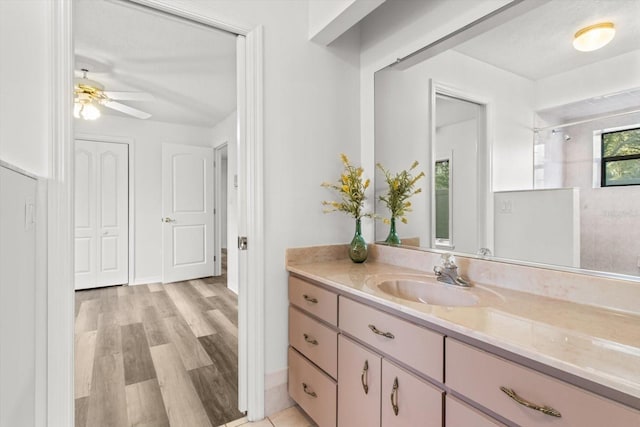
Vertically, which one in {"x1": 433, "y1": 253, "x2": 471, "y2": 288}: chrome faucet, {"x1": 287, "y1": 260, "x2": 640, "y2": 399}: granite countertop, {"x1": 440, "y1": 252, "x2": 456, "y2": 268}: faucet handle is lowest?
{"x1": 287, "y1": 260, "x2": 640, "y2": 399}: granite countertop

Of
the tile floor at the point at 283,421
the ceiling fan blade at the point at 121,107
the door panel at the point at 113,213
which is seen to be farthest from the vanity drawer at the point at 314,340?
the door panel at the point at 113,213

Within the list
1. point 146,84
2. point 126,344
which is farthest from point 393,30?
point 126,344

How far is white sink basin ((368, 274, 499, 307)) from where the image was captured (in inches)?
46.7

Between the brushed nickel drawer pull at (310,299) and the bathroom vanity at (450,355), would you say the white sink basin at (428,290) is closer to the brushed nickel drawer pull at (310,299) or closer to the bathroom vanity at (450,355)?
the bathroom vanity at (450,355)

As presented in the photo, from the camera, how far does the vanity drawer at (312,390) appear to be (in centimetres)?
138

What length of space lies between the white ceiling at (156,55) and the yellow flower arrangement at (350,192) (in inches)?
38.9

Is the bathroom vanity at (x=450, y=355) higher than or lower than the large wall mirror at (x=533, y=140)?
lower

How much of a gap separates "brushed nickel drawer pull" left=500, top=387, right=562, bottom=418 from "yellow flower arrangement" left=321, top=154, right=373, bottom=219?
118cm

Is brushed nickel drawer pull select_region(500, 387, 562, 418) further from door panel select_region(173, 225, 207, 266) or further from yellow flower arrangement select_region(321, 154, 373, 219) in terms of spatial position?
door panel select_region(173, 225, 207, 266)

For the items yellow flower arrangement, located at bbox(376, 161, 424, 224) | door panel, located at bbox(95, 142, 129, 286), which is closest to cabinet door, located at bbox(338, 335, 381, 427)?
yellow flower arrangement, located at bbox(376, 161, 424, 224)

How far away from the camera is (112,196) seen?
434cm

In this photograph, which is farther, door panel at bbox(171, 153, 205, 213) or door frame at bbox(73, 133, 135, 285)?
door panel at bbox(171, 153, 205, 213)

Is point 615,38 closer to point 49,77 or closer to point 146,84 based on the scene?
point 49,77

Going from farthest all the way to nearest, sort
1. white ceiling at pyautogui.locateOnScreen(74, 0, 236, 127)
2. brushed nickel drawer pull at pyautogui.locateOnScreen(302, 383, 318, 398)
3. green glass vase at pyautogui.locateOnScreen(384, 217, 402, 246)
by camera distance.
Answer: white ceiling at pyautogui.locateOnScreen(74, 0, 236, 127), green glass vase at pyautogui.locateOnScreen(384, 217, 402, 246), brushed nickel drawer pull at pyautogui.locateOnScreen(302, 383, 318, 398)
